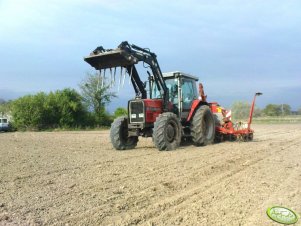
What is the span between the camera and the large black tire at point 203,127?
1330 centimetres

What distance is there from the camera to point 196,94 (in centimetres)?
1452

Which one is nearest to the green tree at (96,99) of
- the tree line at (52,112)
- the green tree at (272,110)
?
the tree line at (52,112)

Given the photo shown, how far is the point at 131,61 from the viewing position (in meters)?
11.7

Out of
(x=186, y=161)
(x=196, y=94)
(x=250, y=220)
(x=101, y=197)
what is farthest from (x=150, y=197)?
(x=196, y=94)

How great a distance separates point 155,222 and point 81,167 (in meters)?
4.18

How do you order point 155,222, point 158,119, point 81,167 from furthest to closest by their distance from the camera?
point 158,119 < point 81,167 < point 155,222

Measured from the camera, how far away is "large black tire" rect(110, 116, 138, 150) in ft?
41.6

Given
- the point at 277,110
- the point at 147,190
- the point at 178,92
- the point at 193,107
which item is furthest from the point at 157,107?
the point at 277,110

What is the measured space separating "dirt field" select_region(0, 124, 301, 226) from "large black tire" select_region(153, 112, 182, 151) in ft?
5.83

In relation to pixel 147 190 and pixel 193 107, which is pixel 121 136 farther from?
pixel 147 190

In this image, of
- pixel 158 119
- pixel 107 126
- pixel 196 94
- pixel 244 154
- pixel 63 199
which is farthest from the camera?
pixel 107 126

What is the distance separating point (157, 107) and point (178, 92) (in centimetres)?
103

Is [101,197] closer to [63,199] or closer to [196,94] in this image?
[63,199]

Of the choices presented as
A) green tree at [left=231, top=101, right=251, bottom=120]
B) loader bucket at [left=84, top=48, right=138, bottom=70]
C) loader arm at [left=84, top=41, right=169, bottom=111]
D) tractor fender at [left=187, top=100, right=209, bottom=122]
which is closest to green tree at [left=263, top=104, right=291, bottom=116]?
green tree at [left=231, top=101, right=251, bottom=120]
